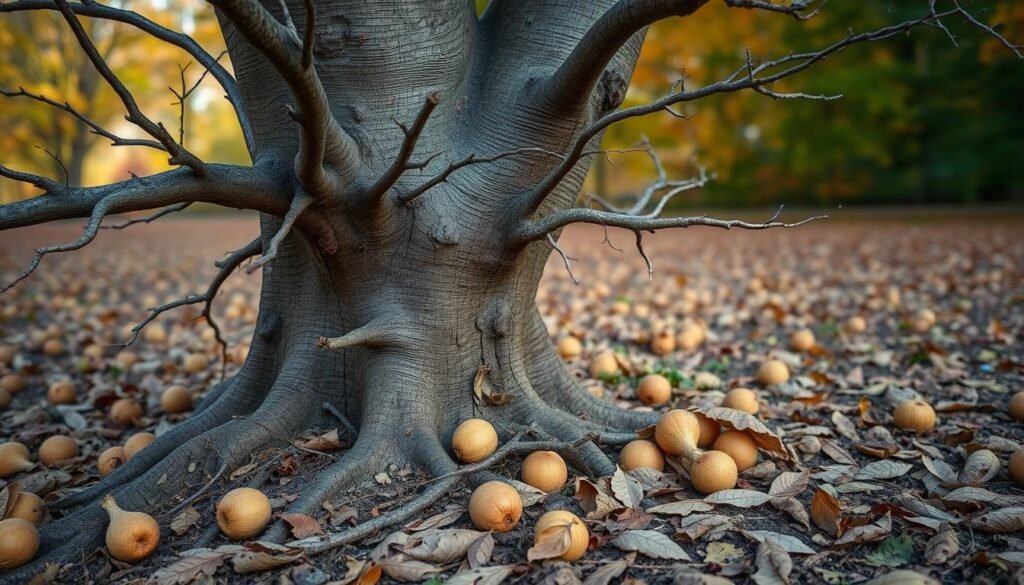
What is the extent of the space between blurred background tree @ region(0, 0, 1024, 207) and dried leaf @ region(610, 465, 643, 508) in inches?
450

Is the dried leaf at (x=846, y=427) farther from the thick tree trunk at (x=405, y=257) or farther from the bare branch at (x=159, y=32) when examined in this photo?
the bare branch at (x=159, y=32)

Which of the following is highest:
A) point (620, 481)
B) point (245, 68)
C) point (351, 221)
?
point (245, 68)

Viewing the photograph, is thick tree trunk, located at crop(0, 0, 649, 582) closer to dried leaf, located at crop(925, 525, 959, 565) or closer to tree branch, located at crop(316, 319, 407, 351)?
tree branch, located at crop(316, 319, 407, 351)

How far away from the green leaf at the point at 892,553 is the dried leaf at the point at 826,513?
113 mm

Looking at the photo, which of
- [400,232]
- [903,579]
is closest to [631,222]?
[400,232]

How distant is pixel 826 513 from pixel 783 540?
0.70ft

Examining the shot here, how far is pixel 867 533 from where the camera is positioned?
6.39ft

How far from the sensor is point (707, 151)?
66.5ft

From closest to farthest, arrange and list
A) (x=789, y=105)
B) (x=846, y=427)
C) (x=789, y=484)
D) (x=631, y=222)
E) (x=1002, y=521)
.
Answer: (x=1002, y=521) < (x=631, y=222) < (x=789, y=484) < (x=846, y=427) < (x=789, y=105)

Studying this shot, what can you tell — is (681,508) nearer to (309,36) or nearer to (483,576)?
(483,576)

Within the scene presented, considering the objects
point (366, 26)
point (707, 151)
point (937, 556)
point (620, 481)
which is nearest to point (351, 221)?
point (366, 26)

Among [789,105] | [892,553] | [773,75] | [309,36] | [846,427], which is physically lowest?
[892,553]

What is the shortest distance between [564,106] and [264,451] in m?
1.69

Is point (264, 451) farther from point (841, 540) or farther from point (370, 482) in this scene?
point (841, 540)
